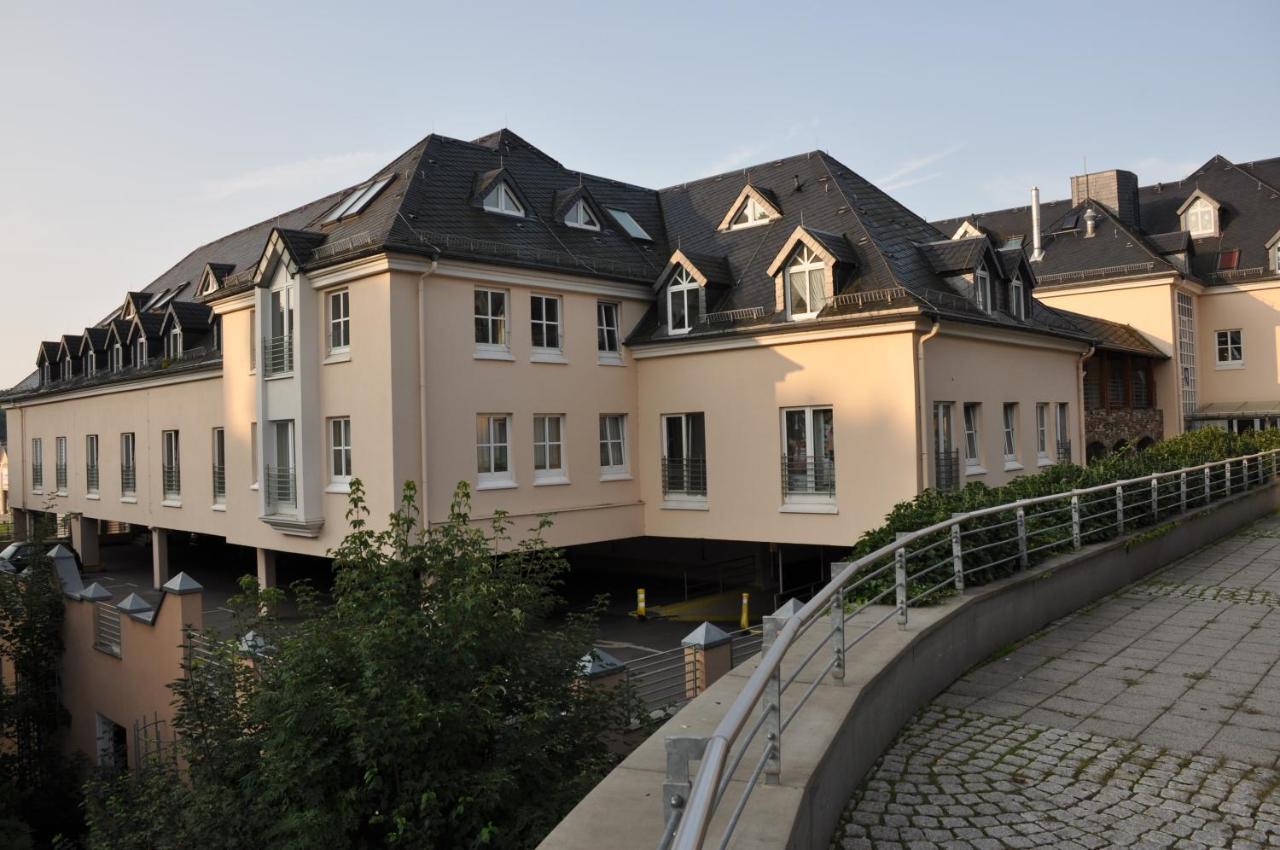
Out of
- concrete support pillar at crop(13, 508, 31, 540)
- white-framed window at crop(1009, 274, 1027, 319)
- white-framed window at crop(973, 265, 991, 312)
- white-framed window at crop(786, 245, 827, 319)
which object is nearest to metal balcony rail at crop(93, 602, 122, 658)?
white-framed window at crop(786, 245, 827, 319)

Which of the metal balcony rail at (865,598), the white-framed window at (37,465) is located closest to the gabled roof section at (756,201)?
the metal balcony rail at (865,598)

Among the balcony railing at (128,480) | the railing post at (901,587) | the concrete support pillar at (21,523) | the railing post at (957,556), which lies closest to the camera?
the railing post at (901,587)

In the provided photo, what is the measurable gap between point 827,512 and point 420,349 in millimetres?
8588

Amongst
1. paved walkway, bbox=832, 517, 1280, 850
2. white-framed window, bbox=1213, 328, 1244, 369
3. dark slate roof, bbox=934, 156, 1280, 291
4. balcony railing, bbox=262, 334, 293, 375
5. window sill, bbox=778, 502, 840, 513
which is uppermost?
dark slate roof, bbox=934, 156, 1280, 291

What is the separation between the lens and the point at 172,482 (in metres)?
28.7

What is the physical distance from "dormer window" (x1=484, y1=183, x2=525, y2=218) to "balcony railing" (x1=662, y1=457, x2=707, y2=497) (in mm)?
6442

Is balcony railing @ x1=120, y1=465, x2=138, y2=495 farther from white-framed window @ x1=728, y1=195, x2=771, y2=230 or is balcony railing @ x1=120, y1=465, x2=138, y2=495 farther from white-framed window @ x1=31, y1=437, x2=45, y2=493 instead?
white-framed window @ x1=728, y1=195, x2=771, y2=230

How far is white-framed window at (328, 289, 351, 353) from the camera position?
2003 centimetres

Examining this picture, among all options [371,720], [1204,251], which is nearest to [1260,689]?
[371,720]

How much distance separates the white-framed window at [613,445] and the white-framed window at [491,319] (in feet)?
10.5

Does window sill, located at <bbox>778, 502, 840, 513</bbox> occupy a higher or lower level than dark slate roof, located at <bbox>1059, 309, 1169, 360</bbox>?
lower

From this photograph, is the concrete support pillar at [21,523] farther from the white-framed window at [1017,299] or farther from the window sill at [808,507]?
the white-framed window at [1017,299]

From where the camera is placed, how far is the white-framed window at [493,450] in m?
20.1

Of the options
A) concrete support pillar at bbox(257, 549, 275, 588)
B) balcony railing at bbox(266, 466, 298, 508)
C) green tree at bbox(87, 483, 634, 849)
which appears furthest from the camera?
concrete support pillar at bbox(257, 549, 275, 588)
